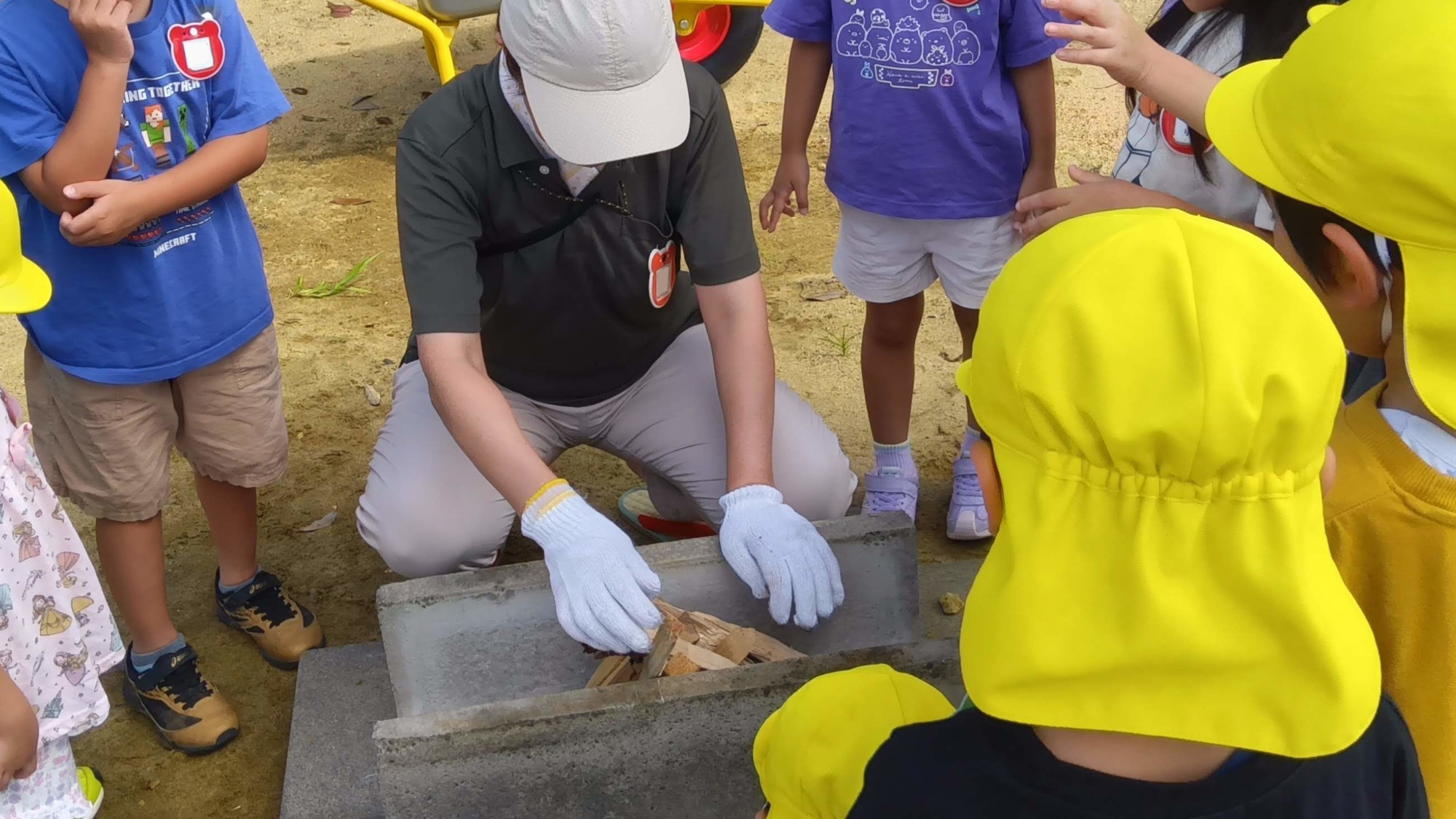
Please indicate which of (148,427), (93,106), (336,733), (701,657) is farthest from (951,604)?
(93,106)

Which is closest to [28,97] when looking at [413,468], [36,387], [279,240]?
[36,387]

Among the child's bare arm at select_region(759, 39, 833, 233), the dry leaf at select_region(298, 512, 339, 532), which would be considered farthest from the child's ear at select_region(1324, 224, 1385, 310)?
the dry leaf at select_region(298, 512, 339, 532)

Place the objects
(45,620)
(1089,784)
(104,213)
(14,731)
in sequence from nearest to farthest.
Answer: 1. (1089,784)
2. (14,731)
3. (45,620)
4. (104,213)

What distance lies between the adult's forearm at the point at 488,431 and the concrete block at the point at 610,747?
37 centimetres

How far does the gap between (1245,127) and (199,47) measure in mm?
1697

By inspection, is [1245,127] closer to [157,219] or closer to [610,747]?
[610,747]

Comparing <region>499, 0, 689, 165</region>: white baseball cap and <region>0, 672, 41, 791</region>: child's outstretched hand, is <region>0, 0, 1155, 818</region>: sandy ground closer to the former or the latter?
<region>0, 672, 41, 791</region>: child's outstretched hand

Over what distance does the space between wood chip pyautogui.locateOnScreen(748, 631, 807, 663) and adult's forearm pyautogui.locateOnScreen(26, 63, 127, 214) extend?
4.24 feet

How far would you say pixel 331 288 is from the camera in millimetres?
3895

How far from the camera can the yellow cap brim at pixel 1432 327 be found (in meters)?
1.10

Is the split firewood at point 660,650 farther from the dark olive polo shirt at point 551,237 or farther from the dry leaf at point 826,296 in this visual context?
the dry leaf at point 826,296

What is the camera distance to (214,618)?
2.66m

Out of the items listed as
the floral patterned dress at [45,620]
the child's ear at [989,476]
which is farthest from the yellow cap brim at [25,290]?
the child's ear at [989,476]

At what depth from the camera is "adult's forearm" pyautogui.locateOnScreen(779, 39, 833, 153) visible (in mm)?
2572
